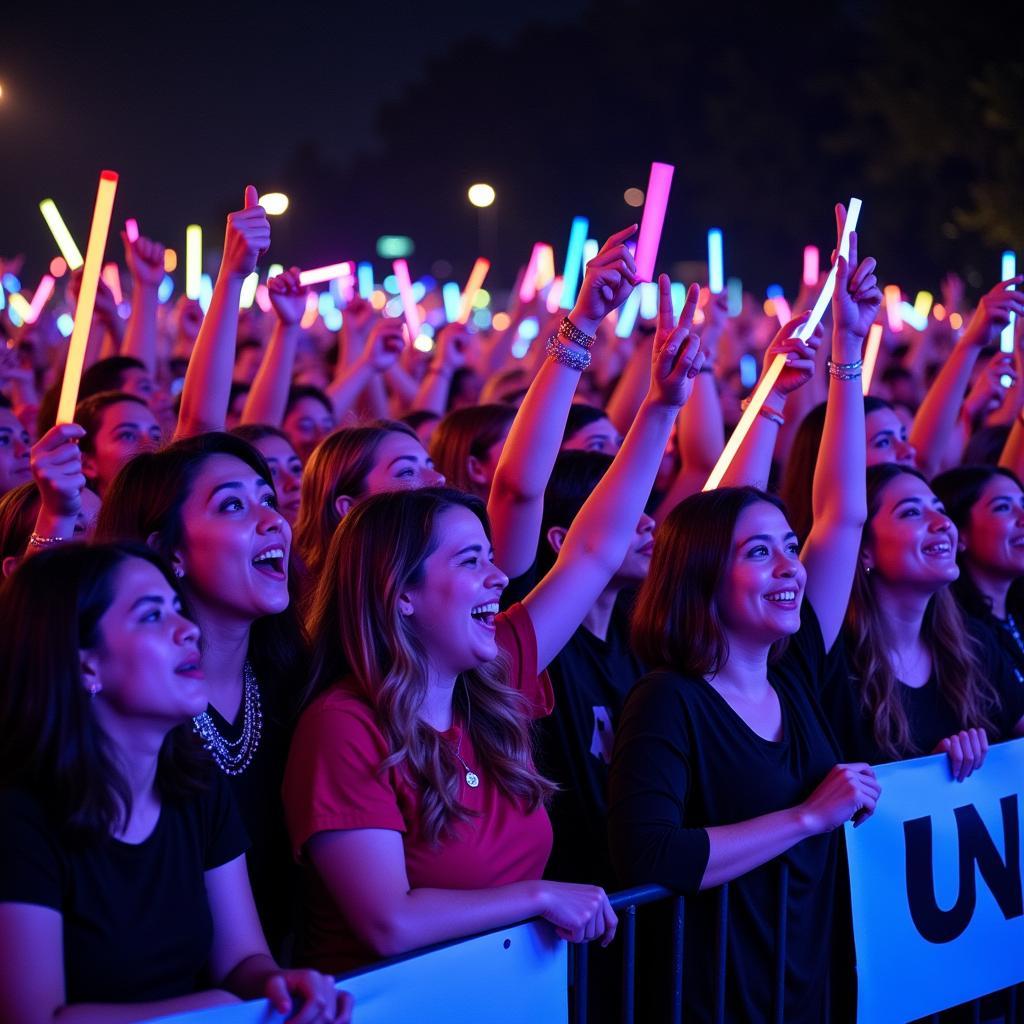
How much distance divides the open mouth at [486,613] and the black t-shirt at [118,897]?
71cm

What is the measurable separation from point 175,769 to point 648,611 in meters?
1.23

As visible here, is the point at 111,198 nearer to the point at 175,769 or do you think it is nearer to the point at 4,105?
the point at 175,769

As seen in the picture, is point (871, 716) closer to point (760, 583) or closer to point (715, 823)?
point (760, 583)

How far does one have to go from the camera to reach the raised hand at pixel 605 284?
10.4 feet

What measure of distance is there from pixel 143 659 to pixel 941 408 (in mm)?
3780

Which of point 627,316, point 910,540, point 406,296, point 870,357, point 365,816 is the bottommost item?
point 365,816

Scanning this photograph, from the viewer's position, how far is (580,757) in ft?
10.6

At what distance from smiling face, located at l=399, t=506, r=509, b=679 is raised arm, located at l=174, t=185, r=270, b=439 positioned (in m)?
1.27

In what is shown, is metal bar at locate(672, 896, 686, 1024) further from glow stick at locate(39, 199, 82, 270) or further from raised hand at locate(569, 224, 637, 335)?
glow stick at locate(39, 199, 82, 270)

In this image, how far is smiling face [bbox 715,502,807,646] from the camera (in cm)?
309

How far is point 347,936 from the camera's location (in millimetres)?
2559

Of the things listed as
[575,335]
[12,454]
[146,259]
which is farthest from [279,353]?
[575,335]

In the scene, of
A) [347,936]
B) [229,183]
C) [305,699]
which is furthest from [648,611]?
[229,183]

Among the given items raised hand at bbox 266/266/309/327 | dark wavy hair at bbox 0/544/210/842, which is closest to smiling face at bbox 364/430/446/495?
raised hand at bbox 266/266/309/327
